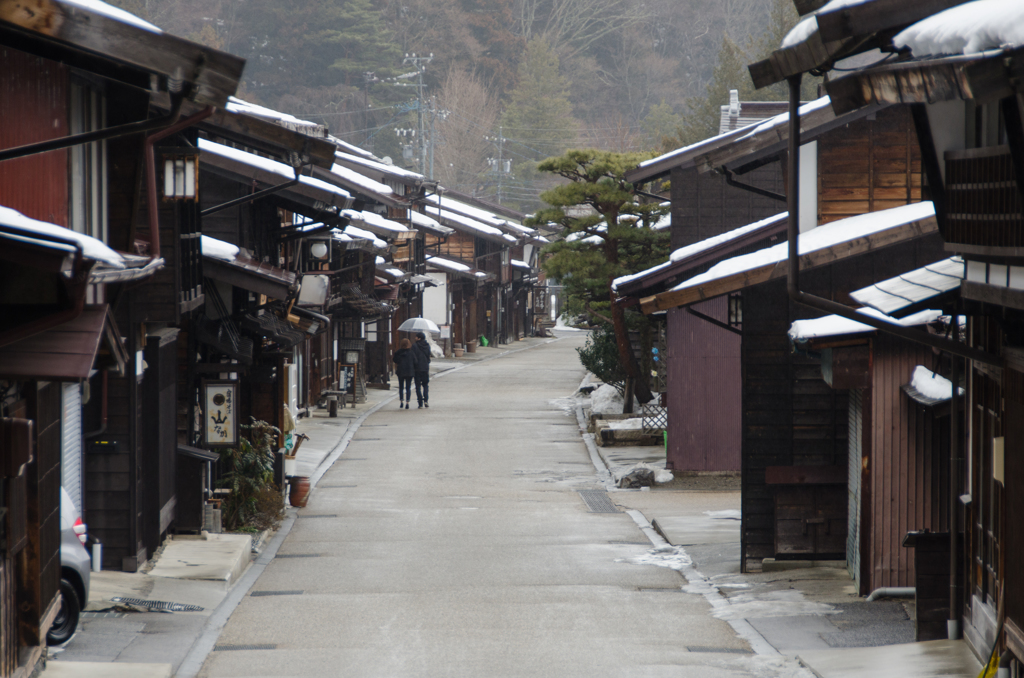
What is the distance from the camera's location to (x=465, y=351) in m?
54.8

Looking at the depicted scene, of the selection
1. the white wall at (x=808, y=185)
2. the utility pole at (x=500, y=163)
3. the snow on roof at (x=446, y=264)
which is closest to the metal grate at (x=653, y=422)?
the white wall at (x=808, y=185)

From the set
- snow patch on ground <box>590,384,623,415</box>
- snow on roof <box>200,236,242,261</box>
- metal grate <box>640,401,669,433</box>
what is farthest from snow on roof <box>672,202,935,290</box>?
snow patch on ground <box>590,384,623,415</box>

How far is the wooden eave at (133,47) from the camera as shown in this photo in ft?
17.8

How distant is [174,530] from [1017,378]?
10.7 metres

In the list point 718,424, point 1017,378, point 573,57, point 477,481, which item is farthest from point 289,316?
point 573,57

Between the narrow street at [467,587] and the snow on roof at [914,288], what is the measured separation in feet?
9.89

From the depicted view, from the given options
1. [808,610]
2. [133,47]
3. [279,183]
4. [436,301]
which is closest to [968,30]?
[133,47]

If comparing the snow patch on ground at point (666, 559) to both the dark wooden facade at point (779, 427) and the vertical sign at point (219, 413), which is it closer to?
the dark wooden facade at point (779, 427)

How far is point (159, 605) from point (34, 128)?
4.74 m

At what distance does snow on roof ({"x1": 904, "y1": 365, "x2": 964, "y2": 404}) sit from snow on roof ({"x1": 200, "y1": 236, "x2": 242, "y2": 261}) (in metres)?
8.80

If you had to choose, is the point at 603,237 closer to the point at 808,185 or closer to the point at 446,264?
the point at 808,185

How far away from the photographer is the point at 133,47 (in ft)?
18.9

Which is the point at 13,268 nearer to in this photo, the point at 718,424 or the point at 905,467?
the point at 905,467

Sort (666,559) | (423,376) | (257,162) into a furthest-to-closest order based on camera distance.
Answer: (423,376)
(257,162)
(666,559)
